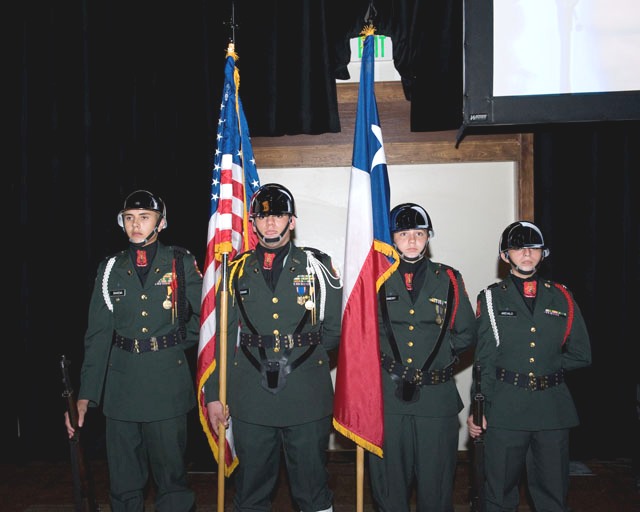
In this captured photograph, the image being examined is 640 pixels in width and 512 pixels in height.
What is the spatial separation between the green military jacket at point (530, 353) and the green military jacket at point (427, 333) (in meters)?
0.19

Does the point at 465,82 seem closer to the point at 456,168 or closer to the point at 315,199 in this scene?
the point at 456,168

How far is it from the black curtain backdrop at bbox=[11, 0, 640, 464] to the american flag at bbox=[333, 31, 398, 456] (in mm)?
1072

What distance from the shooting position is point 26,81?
4.21 metres

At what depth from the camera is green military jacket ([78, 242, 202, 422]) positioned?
108 inches

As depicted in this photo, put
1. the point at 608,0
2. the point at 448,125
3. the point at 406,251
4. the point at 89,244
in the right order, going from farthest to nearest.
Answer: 1. the point at 89,244
2. the point at 448,125
3. the point at 608,0
4. the point at 406,251

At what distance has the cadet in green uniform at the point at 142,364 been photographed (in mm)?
2758

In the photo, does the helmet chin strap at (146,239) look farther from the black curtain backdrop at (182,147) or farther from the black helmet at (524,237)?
the black helmet at (524,237)

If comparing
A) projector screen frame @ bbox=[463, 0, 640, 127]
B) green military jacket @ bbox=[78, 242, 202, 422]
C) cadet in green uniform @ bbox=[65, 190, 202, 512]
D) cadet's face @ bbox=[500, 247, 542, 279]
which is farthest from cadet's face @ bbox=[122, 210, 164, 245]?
projector screen frame @ bbox=[463, 0, 640, 127]

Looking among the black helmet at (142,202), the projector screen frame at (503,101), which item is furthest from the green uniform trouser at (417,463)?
the projector screen frame at (503,101)

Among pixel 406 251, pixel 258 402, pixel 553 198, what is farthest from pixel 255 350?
pixel 553 198

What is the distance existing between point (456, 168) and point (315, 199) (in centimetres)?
112

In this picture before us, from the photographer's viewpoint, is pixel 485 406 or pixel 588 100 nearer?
pixel 485 406

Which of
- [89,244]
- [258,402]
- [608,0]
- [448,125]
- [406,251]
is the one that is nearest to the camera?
[258,402]

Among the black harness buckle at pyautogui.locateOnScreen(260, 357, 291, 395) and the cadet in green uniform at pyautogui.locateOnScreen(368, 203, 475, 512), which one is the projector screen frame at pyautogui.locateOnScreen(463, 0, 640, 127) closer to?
the cadet in green uniform at pyautogui.locateOnScreen(368, 203, 475, 512)
